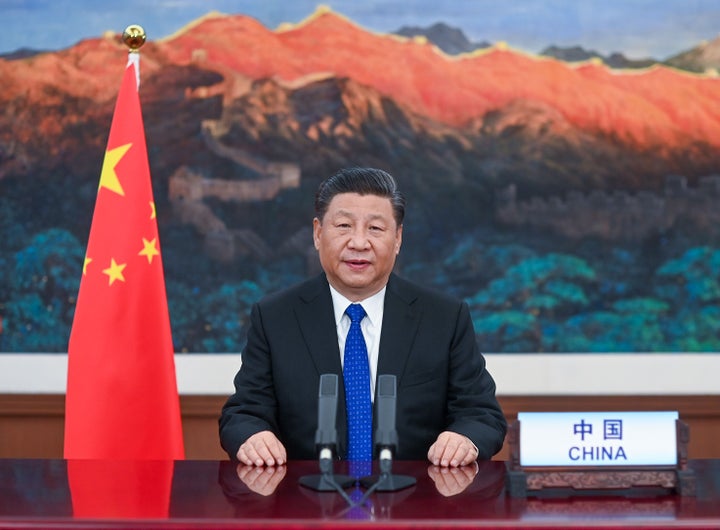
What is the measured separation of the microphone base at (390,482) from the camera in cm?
197

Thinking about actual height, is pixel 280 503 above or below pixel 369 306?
below

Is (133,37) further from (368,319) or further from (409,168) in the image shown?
(368,319)

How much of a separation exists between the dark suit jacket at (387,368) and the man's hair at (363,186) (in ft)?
0.80

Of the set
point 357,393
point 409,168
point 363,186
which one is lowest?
point 357,393

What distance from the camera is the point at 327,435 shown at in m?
1.94

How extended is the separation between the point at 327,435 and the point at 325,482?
0.12 m

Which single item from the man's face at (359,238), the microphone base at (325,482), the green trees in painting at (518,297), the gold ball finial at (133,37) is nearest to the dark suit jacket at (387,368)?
the man's face at (359,238)

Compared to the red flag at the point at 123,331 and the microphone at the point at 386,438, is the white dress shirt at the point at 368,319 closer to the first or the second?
the microphone at the point at 386,438

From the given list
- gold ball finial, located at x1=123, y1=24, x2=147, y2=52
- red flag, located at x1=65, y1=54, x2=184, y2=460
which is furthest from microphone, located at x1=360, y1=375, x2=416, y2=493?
gold ball finial, located at x1=123, y1=24, x2=147, y2=52

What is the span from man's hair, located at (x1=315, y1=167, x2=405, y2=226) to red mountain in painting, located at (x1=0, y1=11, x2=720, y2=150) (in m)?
1.55

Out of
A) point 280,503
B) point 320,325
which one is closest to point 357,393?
point 320,325

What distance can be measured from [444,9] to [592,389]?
5.82ft

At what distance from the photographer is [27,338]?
4121mm

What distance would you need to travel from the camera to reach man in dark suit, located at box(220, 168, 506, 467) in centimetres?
263
